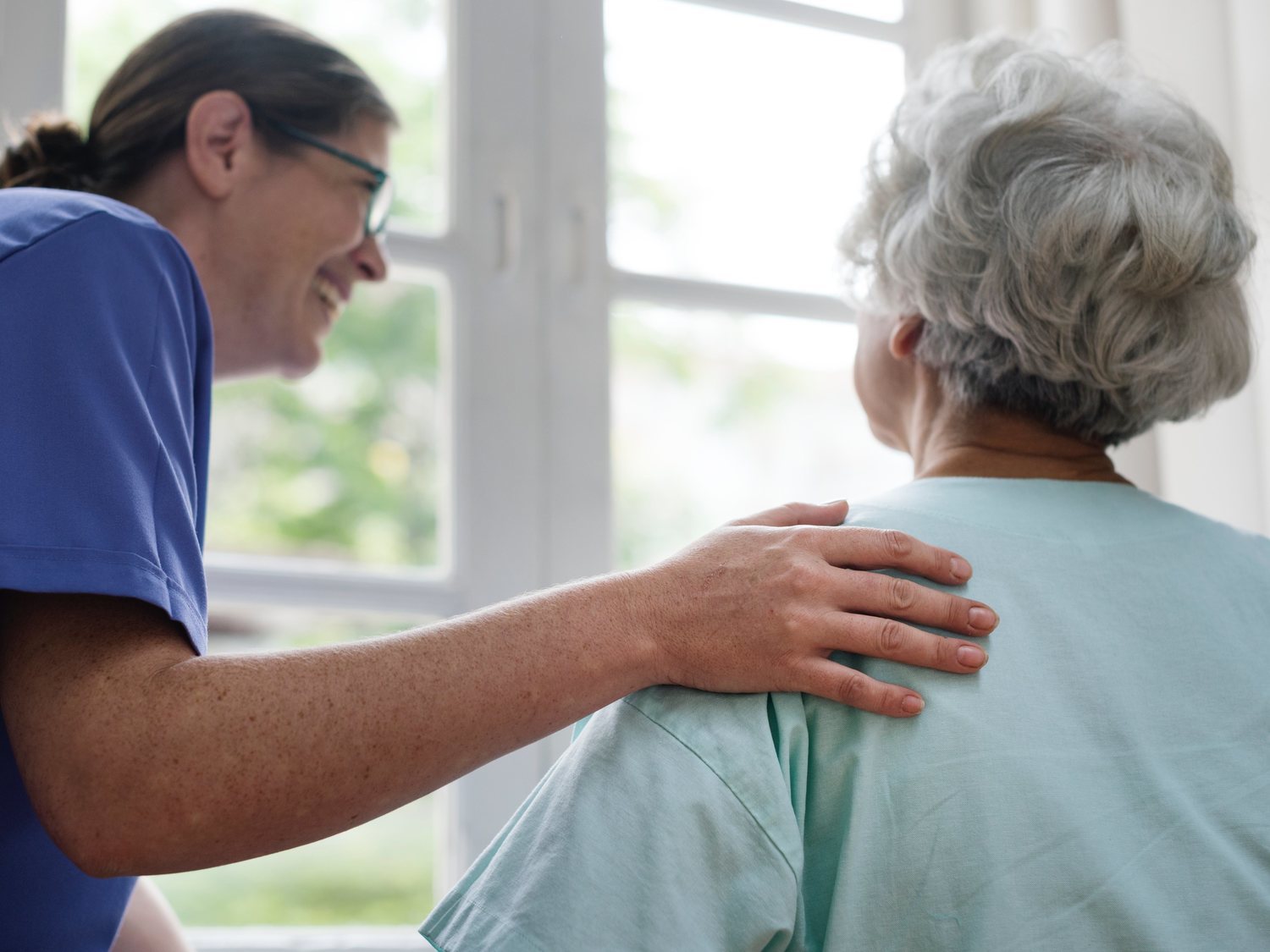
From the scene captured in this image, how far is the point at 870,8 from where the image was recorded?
2.45m

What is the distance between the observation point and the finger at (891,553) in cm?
105

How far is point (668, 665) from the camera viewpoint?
3.34 feet

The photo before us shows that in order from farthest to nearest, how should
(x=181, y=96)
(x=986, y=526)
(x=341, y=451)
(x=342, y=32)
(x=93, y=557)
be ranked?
(x=341, y=451) < (x=342, y=32) < (x=181, y=96) < (x=986, y=526) < (x=93, y=557)

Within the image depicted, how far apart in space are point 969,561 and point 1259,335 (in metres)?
1.03

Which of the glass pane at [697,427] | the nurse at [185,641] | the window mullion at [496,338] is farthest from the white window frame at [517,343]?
the glass pane at [697,427]

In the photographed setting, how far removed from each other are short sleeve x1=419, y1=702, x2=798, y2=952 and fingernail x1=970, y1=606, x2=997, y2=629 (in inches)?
10.1

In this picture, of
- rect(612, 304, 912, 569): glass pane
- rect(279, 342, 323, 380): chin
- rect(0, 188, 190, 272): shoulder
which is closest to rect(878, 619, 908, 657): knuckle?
A: rect(0, 188, 190, 272): shoulder

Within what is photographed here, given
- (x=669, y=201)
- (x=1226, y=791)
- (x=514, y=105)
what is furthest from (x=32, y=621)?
(x=669, y=201)

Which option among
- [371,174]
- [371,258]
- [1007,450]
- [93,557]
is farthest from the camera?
[371,258]

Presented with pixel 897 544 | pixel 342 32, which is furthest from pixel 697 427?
pixel 897 544

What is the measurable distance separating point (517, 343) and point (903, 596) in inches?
44.1

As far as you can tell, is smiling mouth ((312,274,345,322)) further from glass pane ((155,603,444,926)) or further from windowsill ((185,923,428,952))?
glass pane ((155,603,444,926))

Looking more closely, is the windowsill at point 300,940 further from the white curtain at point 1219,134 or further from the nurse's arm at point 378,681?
the white curtain at point 1219,134

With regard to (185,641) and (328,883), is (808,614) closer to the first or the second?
(185,641)
